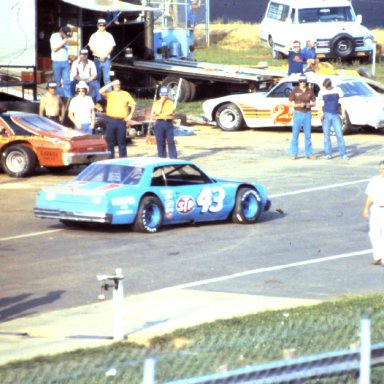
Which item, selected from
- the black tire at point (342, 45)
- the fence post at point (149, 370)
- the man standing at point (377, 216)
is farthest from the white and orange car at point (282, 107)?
the fence post at point (149, 370)

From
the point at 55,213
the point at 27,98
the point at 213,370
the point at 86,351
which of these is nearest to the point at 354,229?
the point at 55,213

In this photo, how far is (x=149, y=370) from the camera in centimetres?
625

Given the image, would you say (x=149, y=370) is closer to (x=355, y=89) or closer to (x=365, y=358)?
(x=365, y=358)

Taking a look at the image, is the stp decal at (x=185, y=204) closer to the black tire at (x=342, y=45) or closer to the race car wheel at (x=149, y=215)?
the race car wheel at (x=149, y=215)

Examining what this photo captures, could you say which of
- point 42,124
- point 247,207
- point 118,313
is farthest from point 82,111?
point 118,313

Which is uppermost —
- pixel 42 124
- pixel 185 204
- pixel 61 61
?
pixel 61 61

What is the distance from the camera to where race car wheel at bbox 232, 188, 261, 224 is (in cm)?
1898

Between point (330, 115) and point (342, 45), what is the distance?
14.5 metres

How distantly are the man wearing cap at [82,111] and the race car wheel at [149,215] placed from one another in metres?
7.39

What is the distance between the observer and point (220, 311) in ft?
42.7

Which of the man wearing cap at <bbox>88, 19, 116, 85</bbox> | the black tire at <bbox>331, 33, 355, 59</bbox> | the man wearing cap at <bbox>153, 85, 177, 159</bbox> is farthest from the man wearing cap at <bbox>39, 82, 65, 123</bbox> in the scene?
the black tire at <bbox>331, 33, 355, 59</bbox>

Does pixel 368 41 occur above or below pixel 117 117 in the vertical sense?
above

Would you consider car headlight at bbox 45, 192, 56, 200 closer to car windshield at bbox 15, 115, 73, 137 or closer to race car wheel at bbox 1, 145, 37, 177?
race car wheel at bbox 1, 145, 37, 177

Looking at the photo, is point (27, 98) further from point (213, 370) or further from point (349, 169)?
point (213, 370)
